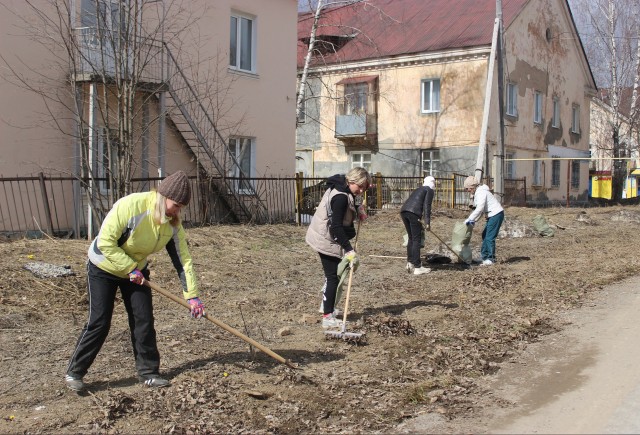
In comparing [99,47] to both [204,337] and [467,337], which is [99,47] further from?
[467,337]

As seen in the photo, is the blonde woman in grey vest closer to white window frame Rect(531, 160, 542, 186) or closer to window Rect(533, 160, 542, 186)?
white window frame Rect(531, 160, 542, 186)

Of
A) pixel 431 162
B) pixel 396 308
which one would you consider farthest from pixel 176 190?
pixel 431 162

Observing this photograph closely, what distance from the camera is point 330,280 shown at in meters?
6.95

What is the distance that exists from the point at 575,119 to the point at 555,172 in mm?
4322

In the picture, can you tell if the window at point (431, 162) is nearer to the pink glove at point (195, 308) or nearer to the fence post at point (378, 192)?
the fence post at point (378, 192)

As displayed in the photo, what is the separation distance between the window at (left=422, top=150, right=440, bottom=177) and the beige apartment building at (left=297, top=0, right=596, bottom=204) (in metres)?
0.04

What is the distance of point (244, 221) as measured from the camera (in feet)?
54.0

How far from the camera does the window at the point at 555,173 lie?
3238 cm

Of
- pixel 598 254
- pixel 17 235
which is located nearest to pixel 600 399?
pixel 598 254

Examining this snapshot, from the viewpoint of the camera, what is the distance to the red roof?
90.5 feet

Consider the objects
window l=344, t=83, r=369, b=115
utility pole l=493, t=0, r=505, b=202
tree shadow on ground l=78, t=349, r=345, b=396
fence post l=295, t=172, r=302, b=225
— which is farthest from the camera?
window l=344, t=83, r=369, b=115

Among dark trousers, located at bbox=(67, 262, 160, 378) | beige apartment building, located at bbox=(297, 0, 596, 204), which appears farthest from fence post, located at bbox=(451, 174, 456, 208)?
dark trousers, located at bbox=(67, 262, 160, 378)

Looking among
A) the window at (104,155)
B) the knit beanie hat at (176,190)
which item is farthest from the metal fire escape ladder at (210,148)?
the knit beanie hat at (176,190)

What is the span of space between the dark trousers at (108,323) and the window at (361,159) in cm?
2508
